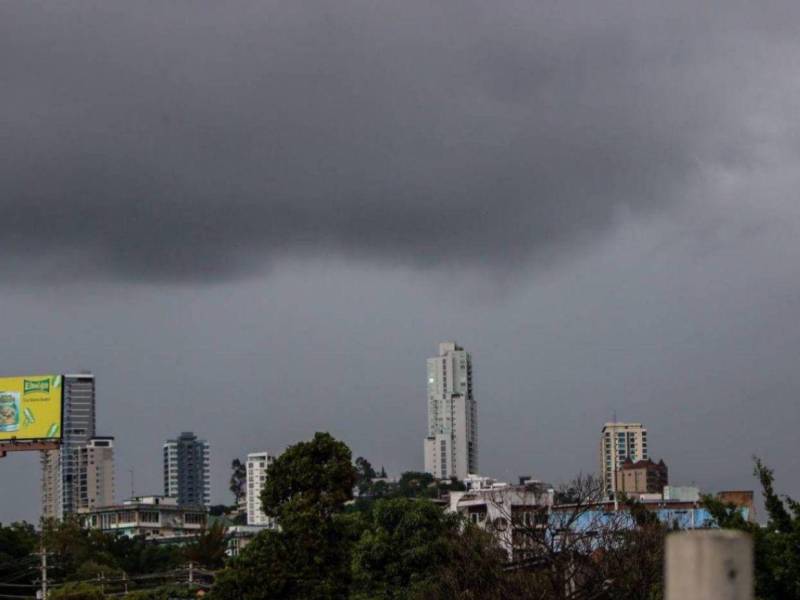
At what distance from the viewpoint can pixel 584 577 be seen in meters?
47.6

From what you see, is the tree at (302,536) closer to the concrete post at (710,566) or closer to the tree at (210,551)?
the tree at (210,551)

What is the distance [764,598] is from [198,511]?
162 metres

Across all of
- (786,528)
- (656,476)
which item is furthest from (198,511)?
(786,528)

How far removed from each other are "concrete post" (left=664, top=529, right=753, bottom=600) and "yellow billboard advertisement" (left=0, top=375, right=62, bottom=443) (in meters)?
77.7

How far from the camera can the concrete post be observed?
307 centimetres

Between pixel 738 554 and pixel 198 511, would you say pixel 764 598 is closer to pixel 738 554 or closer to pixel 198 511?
pixel 738 554

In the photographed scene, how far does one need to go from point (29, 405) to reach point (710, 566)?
259ft

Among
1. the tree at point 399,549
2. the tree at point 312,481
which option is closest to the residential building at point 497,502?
the tree at point 399,549

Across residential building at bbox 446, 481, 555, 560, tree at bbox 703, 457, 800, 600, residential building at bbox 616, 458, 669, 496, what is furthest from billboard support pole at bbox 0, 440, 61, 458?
residential building at bbox 616, 458, 669, 496

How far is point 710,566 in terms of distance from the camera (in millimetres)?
3094

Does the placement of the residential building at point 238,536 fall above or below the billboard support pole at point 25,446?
below

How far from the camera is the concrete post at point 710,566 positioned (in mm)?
3068

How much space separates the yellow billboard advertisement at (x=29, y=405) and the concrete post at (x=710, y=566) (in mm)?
77678

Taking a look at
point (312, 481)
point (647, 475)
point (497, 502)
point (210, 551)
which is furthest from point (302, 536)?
point (647, 475)
